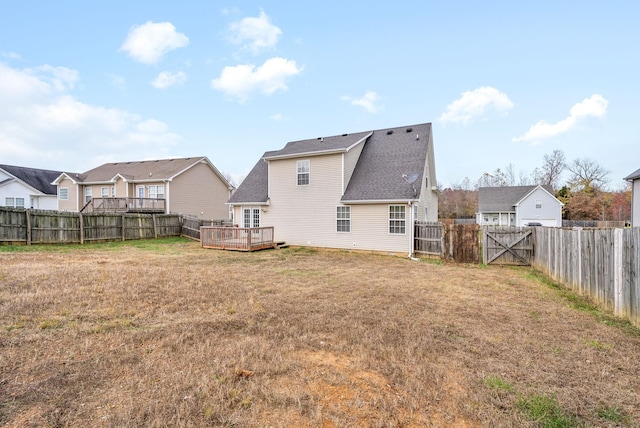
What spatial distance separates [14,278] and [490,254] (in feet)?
51.0

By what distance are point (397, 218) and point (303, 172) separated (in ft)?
19.3

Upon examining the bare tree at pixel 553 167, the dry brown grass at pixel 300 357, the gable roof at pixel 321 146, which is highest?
the bare tree at pixel 553 167

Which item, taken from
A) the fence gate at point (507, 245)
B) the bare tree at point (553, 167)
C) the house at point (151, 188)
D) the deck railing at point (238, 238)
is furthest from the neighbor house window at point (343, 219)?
the bare tree at point (553, 167)

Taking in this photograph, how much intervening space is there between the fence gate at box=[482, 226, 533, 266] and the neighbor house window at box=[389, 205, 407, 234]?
3458 millimetres

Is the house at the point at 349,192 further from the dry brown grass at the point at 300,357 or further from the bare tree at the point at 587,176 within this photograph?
the bare tree at the point at 587,176

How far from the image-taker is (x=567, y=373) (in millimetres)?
3365

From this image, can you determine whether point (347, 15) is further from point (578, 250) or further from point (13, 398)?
point (13, 398)

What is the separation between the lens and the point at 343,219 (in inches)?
612

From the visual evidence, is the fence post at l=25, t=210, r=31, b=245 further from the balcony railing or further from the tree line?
the tree line

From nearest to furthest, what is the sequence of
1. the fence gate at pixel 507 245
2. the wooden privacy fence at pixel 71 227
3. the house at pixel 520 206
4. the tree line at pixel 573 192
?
the fence gate at pixel 507 245 → the wooden privacy fence at pixel 71 227 → the house at pixel 520 206 → the tree line at pixel 573 192

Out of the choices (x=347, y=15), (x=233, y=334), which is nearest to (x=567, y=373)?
(x=233, y=334)

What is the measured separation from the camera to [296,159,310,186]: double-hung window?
16469 millimetres

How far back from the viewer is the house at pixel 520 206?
33.0m

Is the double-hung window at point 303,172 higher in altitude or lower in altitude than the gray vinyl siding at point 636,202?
higher
